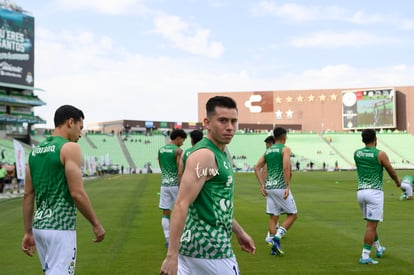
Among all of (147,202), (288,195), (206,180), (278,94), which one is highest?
(278,94)

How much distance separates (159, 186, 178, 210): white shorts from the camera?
10906 millimetres

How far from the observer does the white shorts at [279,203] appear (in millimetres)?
10602

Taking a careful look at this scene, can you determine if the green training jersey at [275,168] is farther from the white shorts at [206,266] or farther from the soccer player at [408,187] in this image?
the soccer player at [408,187]

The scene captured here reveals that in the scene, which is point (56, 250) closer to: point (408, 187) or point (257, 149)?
point (408, 187)

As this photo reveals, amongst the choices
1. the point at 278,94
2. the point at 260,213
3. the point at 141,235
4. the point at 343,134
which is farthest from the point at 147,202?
the point at 278,94

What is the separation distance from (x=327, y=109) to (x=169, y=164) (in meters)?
104

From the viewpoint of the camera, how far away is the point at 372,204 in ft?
30.2

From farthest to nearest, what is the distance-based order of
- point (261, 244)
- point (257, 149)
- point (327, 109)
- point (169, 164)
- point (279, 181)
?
point (327, 109) → point (257, 149) → point (261, 244) → point (169, 164) → point (279, 181)

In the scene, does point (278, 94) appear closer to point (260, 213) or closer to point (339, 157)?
point (339, 157)

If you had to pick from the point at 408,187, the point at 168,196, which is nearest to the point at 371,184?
the point at 168,196

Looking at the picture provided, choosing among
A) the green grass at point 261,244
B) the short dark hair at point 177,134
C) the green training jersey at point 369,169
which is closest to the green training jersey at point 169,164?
the short dark hair at point 177,134

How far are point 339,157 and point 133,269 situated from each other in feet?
275

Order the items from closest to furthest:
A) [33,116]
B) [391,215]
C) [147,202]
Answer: [391,215] → [147,202] → [33,116]

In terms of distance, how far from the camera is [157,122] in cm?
10912
